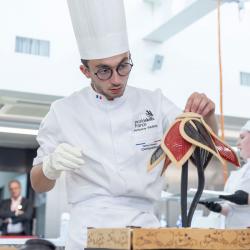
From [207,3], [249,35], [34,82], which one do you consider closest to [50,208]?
[34,82]

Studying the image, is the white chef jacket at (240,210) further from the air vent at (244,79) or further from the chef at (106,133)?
the air vent at (244,79)

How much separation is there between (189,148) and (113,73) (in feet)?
1.42

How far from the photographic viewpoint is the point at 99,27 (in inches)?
64.7

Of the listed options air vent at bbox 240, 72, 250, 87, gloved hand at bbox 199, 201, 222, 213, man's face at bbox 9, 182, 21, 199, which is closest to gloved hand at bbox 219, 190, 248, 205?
gloved hand at bbox 199, 201, 222, 213

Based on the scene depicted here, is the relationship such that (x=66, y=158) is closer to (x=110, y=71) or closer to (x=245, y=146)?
(x=110, y=71)

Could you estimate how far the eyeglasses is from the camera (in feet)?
5.11

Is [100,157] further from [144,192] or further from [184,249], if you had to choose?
[184,249]

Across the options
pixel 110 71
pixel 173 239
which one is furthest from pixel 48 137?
pixel 173 239

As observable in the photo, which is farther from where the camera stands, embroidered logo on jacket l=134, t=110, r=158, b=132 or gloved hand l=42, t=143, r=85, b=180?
embroidered logo on jacket l=134, t=110, r=158, b=132

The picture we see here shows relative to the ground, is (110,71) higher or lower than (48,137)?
higher

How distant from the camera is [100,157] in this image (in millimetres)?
1577

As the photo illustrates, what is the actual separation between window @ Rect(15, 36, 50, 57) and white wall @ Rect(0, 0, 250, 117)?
0.05m

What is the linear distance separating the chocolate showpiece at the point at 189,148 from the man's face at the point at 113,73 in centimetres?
34

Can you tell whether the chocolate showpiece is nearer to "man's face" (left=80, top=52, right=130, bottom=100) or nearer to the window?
"man's face" (left=80, top=52, right=130, bottom=100)
